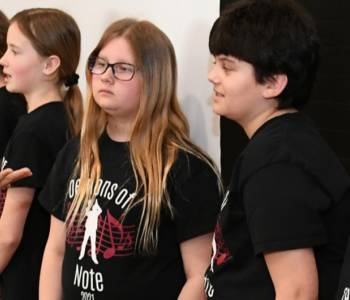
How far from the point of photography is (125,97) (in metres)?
1.74

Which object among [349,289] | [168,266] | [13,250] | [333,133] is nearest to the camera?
[349,289]

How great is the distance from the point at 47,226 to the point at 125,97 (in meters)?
0.58

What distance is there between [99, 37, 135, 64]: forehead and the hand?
15.3 inches

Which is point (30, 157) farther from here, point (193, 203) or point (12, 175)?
point (193, 203)

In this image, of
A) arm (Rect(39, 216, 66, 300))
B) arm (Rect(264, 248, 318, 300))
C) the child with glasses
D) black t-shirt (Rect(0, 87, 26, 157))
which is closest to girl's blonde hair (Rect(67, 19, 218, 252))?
the child with glasses

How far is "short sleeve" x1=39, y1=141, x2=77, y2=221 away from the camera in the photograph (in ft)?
6.09

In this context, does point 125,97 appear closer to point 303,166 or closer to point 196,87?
point 196,87

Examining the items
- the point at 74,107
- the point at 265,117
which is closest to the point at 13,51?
the point at 74,107

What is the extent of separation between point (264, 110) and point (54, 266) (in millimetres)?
804

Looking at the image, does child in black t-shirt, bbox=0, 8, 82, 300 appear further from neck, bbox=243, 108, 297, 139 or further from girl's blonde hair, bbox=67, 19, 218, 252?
neck, bbox=243, 108, 297, 139

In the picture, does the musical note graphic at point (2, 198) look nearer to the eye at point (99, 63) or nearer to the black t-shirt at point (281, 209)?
the eye at point (99, 63)

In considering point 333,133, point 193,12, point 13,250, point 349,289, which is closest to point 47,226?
point 13,250

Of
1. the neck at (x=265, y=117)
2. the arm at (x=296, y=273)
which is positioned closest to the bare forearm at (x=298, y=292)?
the arm at (x=296, y=273)

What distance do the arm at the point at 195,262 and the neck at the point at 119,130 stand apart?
1.02 ft
